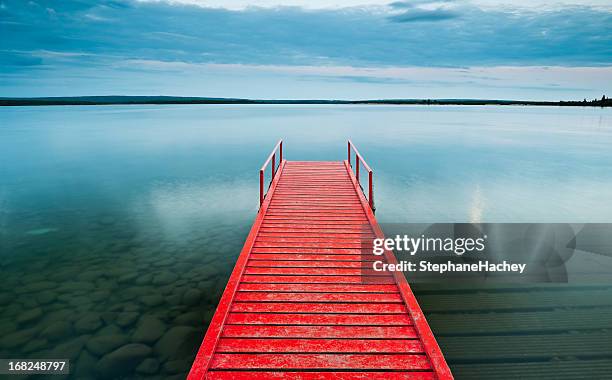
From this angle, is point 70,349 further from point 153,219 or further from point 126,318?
point 153,219

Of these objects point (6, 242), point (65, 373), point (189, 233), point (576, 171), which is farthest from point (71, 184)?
point (576, 171)

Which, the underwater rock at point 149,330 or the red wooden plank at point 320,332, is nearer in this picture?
the red wooden plank at point 320,332

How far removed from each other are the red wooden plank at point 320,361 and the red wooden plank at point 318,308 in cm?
75

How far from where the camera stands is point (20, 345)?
509cm

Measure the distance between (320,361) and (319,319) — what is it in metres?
0.68

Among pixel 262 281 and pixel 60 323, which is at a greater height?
pixel 262 281

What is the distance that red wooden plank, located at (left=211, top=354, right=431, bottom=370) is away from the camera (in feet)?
11.4

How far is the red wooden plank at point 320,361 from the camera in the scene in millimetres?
3479

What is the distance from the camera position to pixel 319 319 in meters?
4.20

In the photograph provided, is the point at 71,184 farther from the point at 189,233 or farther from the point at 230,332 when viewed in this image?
the point at 230,332

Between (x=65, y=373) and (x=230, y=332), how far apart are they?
7.74 feet

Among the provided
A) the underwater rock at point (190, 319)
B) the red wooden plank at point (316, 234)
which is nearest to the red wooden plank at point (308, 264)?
the red wooden plank at point (316, 234)

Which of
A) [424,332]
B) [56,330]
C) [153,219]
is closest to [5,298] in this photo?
[56,330]

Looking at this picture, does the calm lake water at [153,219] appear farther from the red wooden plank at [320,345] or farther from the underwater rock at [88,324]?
the red wooden plank at [320,345]
